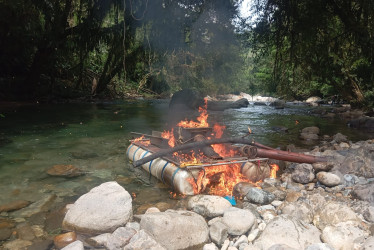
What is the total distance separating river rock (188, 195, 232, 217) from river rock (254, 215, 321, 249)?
920 millimetres

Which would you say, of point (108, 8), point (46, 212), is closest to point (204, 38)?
point (108, 8)

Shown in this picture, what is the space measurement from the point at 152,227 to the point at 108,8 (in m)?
10.9

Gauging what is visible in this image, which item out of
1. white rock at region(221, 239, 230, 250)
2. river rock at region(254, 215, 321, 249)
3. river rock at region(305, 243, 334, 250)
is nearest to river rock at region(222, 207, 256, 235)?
white rock at region(221, 239, 230, 250)

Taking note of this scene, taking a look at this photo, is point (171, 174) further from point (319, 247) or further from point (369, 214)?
point (369, 214)

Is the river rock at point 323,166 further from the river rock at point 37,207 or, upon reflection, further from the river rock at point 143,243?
the river rock at point 37,207

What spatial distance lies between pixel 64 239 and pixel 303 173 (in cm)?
458

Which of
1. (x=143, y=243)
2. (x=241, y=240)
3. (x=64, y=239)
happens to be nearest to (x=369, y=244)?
(x=241, y=240)

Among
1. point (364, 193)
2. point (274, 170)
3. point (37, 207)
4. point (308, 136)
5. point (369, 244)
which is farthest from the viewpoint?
point (308, 136)

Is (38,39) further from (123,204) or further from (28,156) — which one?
(123,204)

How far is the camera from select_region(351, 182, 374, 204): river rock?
489cm

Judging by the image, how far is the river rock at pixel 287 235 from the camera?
11.9ft

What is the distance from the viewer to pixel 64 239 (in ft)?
13.3

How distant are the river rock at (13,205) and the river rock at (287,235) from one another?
155 inches

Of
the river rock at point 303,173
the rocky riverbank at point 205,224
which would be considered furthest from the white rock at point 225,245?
the river rock at point 303,173
